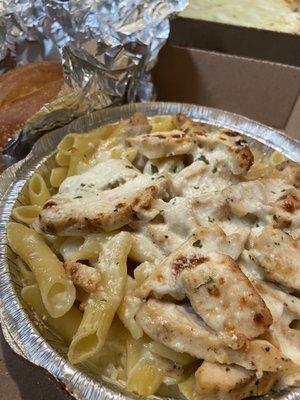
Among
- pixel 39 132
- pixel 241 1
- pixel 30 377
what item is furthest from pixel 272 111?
pixel 30 377

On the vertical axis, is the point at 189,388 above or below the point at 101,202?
below

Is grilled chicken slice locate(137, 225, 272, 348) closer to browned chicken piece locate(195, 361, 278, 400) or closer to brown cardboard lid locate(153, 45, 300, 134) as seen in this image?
browned chicken piece locate(195, 361, 278, 400)

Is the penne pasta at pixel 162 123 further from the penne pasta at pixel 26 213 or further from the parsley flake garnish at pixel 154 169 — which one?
the penne pasta at pixel 26 213

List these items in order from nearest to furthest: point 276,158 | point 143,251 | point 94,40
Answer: point 143,251
point 276,158
point 94,40

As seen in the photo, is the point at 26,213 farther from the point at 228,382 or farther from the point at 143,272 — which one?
the point at 228,382

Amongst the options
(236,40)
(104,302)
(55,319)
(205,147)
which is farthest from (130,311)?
(236,40)

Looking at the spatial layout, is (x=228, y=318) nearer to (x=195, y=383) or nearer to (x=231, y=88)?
(x=195, y=383)

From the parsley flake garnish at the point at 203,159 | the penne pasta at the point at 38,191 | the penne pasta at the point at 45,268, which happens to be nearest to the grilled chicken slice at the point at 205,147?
the parsley flake garnish at the point at 203,159
